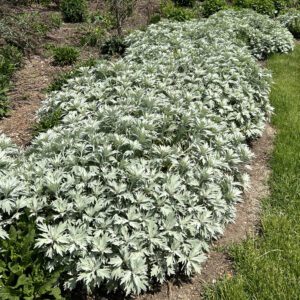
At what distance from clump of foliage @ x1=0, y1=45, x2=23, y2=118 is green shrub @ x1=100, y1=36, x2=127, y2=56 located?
1.66 metres

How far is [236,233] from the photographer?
12.6ft

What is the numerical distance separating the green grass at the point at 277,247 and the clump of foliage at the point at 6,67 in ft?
12.4

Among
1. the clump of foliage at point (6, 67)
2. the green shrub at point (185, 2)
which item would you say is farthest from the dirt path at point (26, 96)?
the green shrub at point (185, 2)

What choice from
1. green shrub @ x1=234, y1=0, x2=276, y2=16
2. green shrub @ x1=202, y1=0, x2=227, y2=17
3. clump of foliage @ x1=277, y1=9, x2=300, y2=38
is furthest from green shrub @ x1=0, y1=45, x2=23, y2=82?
green shrub @ x1=234, y1=0, x2=276, y2=16

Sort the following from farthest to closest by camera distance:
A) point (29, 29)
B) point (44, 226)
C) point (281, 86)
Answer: point (29, 29), point (281, 86), point (44, 226)

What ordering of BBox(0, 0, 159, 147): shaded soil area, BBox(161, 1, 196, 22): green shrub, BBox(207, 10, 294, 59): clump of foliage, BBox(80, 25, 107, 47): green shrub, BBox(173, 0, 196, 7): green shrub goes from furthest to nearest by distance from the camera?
BBox(173, 0, 196, 7): green shrub → BBox(161, 1, 196, 22): green shrub → BBox(80, 25, 107, 47): green shrub → BBox(207, 10, 294, 59): clump of foliage → BBox(0, 0, 159, 147): shaded soil area

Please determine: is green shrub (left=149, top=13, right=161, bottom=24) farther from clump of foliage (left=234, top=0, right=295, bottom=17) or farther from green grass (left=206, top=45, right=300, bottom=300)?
green grass (left=206, top=45, right=300, bottom=300)

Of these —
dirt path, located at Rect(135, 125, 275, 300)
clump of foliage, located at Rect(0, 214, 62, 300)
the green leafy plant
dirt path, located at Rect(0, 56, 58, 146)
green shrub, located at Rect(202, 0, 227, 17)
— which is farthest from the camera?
green shrub, located at Rect(202, 0, 227, 17)

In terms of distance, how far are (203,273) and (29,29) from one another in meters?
6.58

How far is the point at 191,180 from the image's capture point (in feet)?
11.3

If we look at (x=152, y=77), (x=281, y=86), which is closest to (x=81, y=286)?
(x=152, y=77)

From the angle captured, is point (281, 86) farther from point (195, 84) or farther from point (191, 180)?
point (191, 180)

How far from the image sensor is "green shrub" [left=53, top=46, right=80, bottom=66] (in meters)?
7.30

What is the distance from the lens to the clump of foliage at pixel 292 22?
32.6 ft
